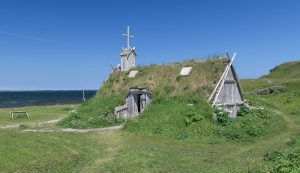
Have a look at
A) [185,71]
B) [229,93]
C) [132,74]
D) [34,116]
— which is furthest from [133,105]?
[34,116]

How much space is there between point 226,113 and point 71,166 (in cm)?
1523

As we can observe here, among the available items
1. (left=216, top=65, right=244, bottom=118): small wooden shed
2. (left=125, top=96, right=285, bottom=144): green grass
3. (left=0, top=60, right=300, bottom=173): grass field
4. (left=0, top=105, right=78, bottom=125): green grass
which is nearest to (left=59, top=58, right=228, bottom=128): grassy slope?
(left=216, top=65, right=244, bottom=118): small wooden shed

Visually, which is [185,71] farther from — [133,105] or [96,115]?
[96,115]

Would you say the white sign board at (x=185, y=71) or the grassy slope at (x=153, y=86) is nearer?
the grassy slope at (x=153, y=86)

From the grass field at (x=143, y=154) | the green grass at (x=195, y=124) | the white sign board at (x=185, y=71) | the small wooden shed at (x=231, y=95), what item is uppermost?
the white sign board at (x=185, y=71)

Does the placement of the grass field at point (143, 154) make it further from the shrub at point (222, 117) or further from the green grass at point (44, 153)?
the shrub at point (222, 117)

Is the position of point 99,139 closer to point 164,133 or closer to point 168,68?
point 164,133

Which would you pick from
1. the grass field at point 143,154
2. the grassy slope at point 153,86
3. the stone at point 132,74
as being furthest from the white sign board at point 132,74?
the grass field at point 143,154

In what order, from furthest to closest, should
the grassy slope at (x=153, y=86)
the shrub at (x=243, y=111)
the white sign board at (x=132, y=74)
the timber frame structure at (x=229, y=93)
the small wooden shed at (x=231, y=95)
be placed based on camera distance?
the white sign board at (x=132, y=74) < the shrub at (x=243, y=111) < the grassy slope at (x=153, y=86) < the small wooden shed at (x=231, y=95) < the timber frame structure at (x=229, y=93)

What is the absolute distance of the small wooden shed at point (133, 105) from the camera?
124 feet

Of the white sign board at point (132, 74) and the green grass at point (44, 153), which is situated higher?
the white sign board at point (132, 74)

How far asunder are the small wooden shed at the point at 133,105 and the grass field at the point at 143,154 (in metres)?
8.42

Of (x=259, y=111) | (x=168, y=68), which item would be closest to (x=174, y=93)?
(x=168, y=68)

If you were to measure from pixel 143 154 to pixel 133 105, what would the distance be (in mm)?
17037
